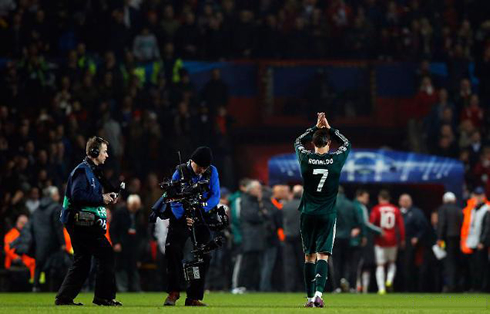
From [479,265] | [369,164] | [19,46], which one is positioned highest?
[19,46]

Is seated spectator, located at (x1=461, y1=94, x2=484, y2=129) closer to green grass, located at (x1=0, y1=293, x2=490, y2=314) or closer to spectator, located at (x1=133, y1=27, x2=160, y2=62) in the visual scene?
spectator, located at (x1=133, y1=27, x2=160, y2=62)

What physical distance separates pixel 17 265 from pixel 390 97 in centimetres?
1245

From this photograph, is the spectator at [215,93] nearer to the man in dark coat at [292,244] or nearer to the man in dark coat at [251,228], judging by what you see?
the man in dark coat at [292,244]

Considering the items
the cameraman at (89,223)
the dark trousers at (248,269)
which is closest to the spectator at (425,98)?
the dark trousers at (248,269)

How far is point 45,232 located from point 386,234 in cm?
708

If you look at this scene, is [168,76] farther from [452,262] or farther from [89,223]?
[89,223]

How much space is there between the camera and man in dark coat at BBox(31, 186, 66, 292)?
25922mm

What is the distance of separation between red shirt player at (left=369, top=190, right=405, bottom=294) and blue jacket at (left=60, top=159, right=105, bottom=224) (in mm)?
12000

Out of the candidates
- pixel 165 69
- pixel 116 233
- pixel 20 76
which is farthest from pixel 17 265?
pixel 165 69

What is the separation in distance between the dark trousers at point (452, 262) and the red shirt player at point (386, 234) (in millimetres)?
1016

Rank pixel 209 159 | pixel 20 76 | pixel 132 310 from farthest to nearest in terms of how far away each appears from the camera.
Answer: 1. pixel 20 76
2. pixel 209 159
3. pixel 132 310

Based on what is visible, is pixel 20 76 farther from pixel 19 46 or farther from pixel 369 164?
pixel 369 164

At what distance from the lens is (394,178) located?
30016 mm

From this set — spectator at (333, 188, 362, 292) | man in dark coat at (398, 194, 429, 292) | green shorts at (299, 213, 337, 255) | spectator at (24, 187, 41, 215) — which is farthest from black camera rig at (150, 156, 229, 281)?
man in dark coat at (398, 194, 429, 292)
